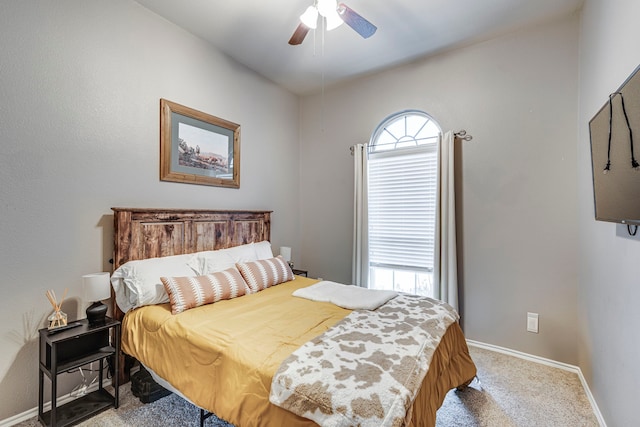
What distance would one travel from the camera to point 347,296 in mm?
2266

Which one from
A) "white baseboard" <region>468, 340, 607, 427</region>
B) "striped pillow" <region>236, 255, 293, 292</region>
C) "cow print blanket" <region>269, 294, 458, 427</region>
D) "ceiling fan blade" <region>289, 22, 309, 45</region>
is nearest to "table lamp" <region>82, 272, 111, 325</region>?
"striped pillow" <region>236, 255, 293, 292</region>

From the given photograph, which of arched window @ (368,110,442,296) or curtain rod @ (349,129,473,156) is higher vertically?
curtain rod @ (349,129,473,156)

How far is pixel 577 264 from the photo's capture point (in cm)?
240

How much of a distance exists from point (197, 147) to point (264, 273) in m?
1.42

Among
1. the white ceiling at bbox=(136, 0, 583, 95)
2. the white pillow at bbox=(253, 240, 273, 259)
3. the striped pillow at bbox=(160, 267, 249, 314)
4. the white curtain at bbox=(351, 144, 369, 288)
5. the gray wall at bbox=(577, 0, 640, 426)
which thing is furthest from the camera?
the white curtain at bbox=(351, 144, 369, 288)

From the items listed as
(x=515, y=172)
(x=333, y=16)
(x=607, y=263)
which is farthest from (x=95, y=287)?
(x=515, y=172)

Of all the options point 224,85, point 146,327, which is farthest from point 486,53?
point 146,327

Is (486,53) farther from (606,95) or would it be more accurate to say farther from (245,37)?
(245,37)

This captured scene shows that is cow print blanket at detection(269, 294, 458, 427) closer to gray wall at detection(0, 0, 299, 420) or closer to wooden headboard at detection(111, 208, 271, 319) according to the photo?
wooden headboard at detection(111, 208, 271, 319)

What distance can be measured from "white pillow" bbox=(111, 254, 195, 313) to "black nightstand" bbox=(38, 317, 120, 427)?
171mm

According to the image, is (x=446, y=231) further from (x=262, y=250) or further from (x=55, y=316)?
(x=55, y=316)

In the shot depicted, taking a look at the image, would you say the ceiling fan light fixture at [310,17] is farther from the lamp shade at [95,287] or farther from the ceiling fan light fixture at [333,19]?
the lamp shade at [95,287]

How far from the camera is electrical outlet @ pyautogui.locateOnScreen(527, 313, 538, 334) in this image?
101 inches

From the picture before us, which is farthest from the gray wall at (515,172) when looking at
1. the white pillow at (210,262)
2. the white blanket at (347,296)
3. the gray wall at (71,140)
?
the gray wall at (71,140)
